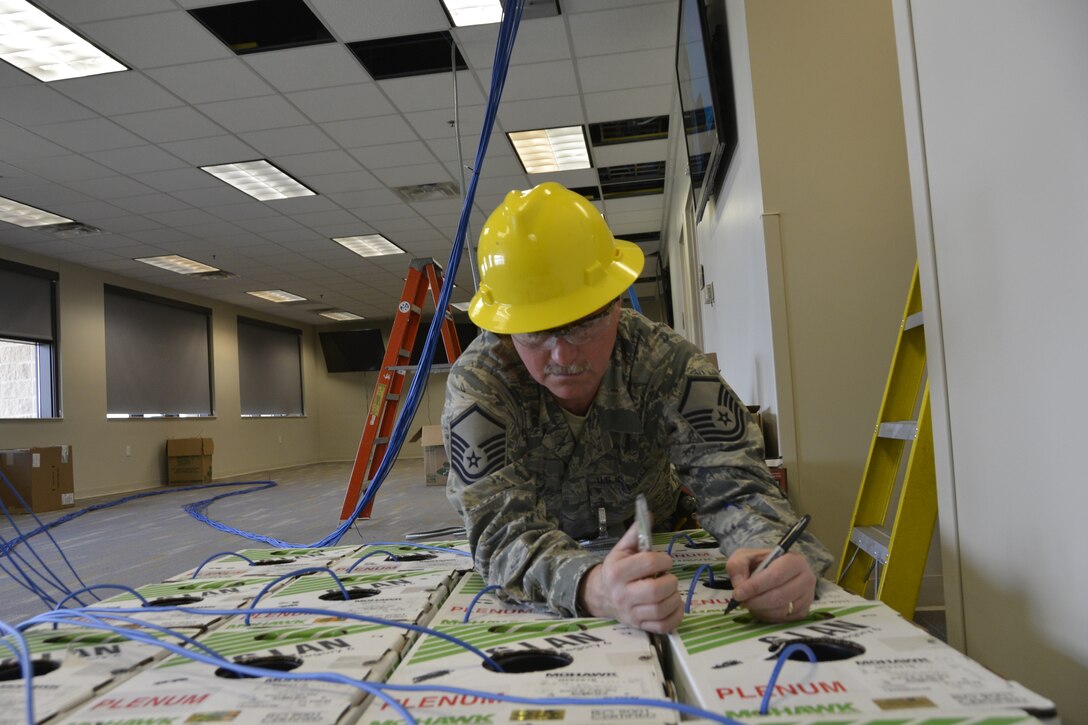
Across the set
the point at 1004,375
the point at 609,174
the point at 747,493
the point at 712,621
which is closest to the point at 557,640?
the point at 712,621

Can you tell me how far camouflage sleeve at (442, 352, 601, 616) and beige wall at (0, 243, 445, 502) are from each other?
7.56 metres

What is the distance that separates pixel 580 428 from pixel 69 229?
7.19 metres

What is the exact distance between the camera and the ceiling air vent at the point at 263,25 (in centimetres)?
357

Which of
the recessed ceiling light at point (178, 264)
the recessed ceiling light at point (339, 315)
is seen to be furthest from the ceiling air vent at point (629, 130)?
the recessed ceiling light at point (339, 315)

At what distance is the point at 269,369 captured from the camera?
40.4 ft

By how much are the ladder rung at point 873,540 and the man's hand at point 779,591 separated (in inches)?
20.4

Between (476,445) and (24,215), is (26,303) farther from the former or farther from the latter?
(476,445)

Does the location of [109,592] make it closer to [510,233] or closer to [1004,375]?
[510,233]

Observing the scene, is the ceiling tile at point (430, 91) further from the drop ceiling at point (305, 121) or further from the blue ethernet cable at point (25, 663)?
the blue ethernet cable at point (25, 663)

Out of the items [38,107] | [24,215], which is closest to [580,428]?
[38,107]

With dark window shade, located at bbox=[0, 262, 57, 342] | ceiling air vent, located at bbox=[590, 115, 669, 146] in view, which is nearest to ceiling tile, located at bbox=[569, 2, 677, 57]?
ceiling air vent, located at bbox=[590, 115, 669, 146]

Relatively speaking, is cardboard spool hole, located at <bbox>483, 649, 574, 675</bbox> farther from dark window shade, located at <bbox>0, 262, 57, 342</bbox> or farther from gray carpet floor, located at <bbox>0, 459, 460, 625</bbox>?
dark window shade, located at <bbox>0, 262, 57, 342</bbox>

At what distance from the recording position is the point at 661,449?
1.38 meters

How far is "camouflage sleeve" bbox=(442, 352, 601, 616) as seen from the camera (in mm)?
914
